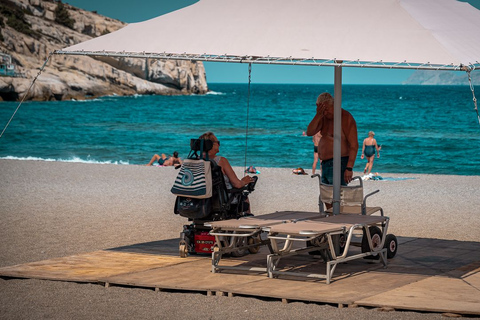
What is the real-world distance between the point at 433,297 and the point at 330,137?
8.05ft

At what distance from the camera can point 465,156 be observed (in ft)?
111

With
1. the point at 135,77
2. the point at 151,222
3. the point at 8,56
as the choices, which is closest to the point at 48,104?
the point at 8,56

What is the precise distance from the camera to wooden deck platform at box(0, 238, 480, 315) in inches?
236

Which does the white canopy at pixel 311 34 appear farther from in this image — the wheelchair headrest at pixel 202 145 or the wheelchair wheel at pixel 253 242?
the wheelchair wheel at pixel 253 242

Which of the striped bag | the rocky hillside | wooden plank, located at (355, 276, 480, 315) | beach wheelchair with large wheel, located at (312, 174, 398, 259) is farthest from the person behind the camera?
the rocky hillside

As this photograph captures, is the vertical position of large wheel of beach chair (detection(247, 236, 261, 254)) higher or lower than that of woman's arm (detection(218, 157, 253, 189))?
lower

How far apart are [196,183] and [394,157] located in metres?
26.7

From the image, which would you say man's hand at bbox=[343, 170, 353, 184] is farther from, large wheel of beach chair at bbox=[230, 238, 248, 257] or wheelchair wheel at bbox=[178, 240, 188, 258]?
wheelchair wheel at bbox=[178, 240, 188, 258]

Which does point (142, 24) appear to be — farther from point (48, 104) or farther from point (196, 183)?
point (48, 104)

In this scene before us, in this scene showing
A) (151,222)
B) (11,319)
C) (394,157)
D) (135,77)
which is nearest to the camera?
(11,319)

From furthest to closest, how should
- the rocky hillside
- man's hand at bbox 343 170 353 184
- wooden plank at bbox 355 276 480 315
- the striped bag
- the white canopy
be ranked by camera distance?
the rocky hillside < man's hand at bbox 343 170 353 184 < the striped bag < the white canopy < wooden plank at bbox 355 276 480 315

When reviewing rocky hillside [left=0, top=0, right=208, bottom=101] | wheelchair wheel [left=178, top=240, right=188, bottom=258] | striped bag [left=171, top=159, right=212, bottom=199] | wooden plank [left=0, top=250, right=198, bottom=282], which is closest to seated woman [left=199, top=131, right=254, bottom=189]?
striped bag [left=171, top=159, right=212, bottom=199]

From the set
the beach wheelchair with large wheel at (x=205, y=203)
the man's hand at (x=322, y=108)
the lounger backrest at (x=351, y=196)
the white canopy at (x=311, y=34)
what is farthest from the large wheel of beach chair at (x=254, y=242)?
the white canopy at (x=311, y=34)

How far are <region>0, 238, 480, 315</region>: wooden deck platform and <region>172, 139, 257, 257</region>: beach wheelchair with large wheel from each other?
0.17 meters
